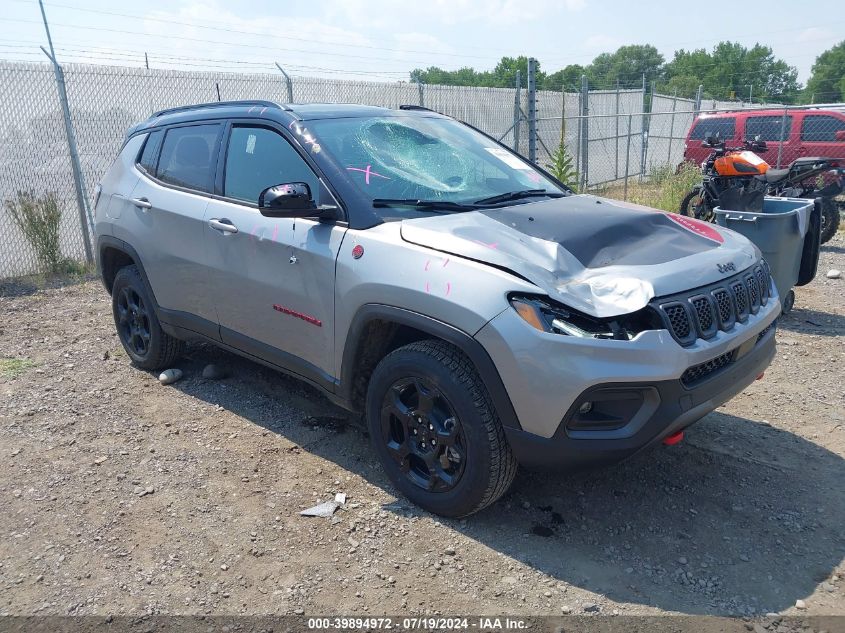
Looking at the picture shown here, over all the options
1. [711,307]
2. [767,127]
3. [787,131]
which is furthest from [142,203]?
[787,131]

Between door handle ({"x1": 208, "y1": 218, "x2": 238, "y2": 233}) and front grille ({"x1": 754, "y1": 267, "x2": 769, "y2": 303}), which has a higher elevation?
door handle ({"x1": 208, "y1": 218, "x2": 238, "y2": 233})

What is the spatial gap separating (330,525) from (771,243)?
4274mm

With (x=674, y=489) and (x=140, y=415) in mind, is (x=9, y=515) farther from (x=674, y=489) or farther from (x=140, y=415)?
(x=674, y=489)

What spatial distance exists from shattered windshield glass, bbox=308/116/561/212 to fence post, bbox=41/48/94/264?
6.38m

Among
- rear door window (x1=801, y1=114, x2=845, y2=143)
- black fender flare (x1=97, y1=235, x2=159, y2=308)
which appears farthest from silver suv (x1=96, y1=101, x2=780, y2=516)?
rear door window (x1=801, y1=114, x2=845, y2=143)

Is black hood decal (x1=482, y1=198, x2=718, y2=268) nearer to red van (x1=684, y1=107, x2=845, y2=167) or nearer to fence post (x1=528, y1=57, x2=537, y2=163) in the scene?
fence post (x1=528, y1=57, x2=537, y2=163)

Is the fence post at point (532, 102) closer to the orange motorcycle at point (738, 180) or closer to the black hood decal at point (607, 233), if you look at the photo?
the orange motorcycle at point (738, 180)

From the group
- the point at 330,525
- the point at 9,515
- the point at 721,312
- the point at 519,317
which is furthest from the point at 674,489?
the point at 9,515

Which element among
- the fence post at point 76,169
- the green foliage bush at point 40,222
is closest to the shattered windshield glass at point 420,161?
the green foliage bush at point 40,222

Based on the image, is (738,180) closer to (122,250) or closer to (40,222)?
(122,250)

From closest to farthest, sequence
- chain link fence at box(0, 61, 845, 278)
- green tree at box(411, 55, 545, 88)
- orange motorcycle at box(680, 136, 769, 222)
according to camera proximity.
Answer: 1. orange motorcycle at box(680, 136, 769, 222)
2. chain link fence at box(0, 61, 845, 278)
3. green tree at box(411, 55, 545, 88)

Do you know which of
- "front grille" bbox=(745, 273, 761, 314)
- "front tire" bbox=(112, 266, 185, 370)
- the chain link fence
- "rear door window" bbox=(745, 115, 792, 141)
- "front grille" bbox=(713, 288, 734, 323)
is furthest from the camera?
"rear door window" bbox=(745, 115, 792, 141)

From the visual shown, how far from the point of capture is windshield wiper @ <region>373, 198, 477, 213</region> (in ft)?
11.7

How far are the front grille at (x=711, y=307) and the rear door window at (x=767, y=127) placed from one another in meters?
11.4
